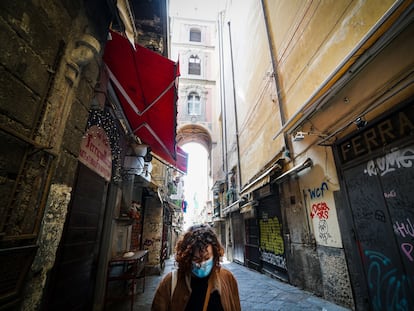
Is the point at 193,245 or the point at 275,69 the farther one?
the point at 275,69

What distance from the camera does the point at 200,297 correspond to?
1509mm

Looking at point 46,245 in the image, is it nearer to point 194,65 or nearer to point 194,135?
point 194,135

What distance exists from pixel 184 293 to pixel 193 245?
364 millimetres

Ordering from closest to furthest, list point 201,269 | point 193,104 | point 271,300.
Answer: point 201,269 < point 271,300 < point 193,104

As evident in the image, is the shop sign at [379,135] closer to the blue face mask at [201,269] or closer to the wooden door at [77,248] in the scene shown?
the blue face mask at [201,269]

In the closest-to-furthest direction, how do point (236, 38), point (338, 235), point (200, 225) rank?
point (200, 225) < point (338, 235) < point (236, 38)

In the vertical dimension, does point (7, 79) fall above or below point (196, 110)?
below

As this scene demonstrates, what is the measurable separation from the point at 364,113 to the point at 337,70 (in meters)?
0.92

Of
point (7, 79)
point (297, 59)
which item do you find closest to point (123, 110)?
point (7, 79)

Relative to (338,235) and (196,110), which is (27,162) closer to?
(338,235)

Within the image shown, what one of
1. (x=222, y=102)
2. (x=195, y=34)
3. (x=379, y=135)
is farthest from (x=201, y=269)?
(x=195, y=34)

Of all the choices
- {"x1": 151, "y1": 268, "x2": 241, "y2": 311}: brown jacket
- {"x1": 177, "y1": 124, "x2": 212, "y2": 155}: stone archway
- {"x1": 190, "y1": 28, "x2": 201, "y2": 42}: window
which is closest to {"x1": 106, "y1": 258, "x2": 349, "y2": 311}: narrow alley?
{"x1": 151, "y1": 268, "x2": 241, "y2": 311}: brown jacket

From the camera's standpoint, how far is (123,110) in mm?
3920

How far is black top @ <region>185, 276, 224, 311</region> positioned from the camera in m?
1.46
